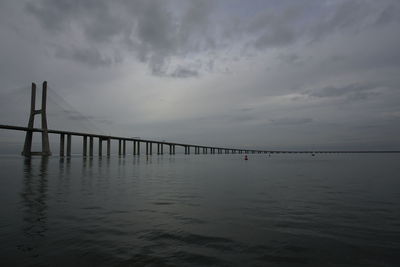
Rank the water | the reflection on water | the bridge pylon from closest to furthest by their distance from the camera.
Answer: the water, the reflection on water, the bridge pylon

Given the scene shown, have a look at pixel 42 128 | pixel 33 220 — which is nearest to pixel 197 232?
pixel 33 220

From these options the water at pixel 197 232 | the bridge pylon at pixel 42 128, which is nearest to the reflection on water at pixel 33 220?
the water at pixel 197 232

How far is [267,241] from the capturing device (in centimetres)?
665

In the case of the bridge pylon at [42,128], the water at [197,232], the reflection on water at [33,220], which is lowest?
the water at [197,232]

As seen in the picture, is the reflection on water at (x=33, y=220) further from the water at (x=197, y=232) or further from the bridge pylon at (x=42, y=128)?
the bridge pylon at (x=42, y=128)

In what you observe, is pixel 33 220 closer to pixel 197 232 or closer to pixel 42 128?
pixel 197 232

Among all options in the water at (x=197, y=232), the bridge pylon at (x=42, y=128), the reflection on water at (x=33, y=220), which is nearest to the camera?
the water at (x=197, y=232)

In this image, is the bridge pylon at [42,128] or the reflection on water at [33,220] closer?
the reflection on water at [33,220]

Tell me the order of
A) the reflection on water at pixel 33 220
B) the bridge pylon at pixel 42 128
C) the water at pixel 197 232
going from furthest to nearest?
the bridge pylon at pixel 42 128 → the reflection on water at pixel 33 220 → the water at pixel 197 232

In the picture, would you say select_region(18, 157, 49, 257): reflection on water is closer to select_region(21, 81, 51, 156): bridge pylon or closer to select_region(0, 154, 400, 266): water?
select_region(0, 154, 400, 266): water

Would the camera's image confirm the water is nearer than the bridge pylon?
Yes

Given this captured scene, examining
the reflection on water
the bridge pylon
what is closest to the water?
the reflection on water

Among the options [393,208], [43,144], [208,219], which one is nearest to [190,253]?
[208,219]

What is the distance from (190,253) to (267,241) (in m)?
2.15
